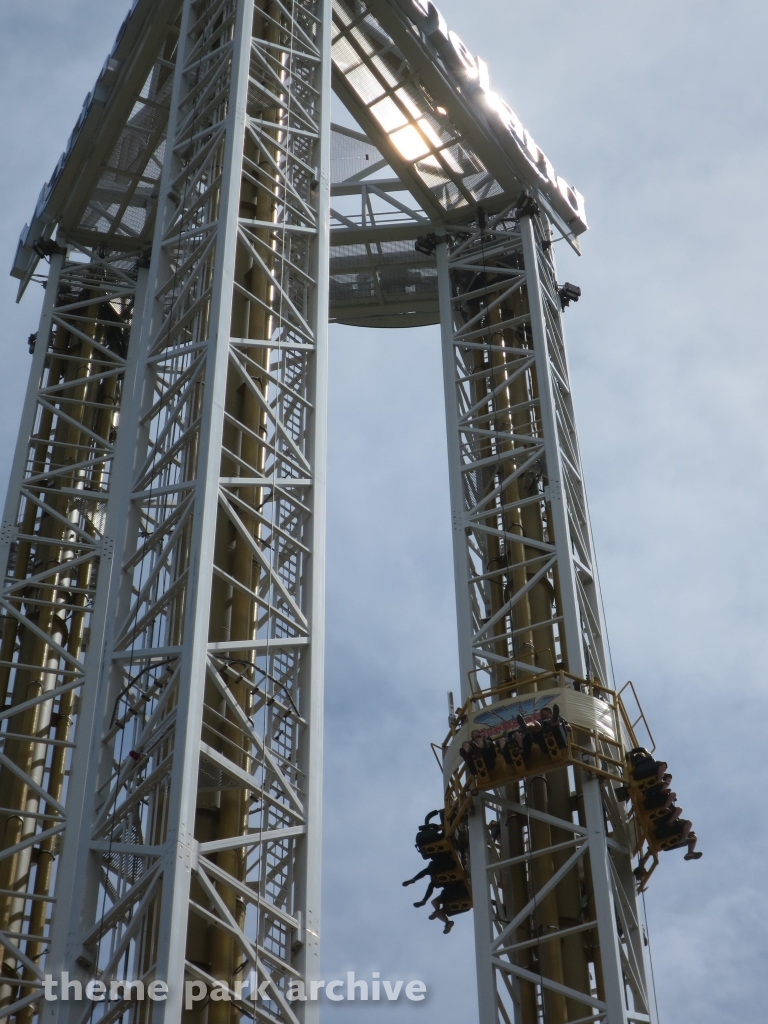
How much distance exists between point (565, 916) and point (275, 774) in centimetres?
765

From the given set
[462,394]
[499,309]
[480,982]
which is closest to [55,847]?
[480,982]

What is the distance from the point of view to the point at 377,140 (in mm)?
33344

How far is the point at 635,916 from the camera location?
24109mm

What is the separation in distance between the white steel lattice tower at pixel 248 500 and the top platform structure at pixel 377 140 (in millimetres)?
76

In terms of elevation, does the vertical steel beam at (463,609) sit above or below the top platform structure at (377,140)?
below

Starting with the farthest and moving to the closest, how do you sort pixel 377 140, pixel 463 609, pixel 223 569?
pixel 377 140
pixel 463 609
pixel 223 569

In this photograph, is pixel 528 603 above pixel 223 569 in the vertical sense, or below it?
above

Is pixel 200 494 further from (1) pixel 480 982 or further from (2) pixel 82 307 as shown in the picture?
(2) pixel 82 307

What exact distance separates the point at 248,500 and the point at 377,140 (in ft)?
46.4

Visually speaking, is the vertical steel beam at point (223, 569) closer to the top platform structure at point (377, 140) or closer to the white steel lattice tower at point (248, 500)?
the white steel lattice tower at point (248, 500)

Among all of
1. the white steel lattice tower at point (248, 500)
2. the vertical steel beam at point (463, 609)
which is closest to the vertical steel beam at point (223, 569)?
the white steel lattice tower at point (248, 500)

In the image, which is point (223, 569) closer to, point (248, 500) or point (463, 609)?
point (248, 500)

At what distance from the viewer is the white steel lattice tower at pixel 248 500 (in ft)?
61.8

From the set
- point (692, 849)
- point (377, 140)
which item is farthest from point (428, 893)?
point (377, 140)
